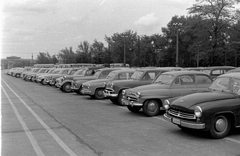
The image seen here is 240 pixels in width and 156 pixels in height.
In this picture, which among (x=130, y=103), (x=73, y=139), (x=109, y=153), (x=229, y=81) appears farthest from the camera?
(x=130, y=103)

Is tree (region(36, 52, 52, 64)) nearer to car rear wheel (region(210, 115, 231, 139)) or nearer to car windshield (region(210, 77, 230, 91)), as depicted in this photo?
car windshield (region(210, 77, 230, 91))

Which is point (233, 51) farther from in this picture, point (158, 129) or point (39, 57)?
point (39, 57)

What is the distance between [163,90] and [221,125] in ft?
11.5

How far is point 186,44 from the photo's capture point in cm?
6241

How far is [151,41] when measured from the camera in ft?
234

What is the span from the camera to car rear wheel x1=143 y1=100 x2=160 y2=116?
10164 mm

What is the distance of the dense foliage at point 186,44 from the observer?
1479 inches

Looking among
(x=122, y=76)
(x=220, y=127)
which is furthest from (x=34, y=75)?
(x=220, y=127)

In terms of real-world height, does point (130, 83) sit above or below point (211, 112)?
above

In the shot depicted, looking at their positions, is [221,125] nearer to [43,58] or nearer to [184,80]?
[184,80]

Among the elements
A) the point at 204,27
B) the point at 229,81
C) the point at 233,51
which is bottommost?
the point at 229,81

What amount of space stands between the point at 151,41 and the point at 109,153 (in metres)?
66.7

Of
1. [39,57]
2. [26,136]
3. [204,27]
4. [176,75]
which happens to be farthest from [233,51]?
[39,57]

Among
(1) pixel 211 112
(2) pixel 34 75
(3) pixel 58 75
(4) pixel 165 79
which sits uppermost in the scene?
(4) pixel 165 79
